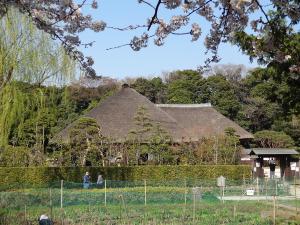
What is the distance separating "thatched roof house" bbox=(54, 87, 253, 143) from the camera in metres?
25.6

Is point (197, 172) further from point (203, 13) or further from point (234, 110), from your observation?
point (203, 13)

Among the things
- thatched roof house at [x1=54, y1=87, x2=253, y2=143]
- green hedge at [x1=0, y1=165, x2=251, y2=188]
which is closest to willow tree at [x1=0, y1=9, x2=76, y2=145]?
green hedge at [x1=0, y1=165, x2=251, y2=188]

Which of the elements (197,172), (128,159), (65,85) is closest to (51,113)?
(65,85)

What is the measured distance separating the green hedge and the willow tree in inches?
140

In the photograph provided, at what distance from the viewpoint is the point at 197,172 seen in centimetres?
2158

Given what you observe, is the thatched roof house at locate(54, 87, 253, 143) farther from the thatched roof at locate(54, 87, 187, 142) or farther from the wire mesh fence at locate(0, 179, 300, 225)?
the wire mesh fence at locate(0, 179, 300, 225)

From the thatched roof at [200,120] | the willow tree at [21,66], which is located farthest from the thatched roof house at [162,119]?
the willow tree at [21,66]

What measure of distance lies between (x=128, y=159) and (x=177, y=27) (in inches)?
771

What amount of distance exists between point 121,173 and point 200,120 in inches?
377

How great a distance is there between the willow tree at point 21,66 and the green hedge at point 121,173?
3.55 metres

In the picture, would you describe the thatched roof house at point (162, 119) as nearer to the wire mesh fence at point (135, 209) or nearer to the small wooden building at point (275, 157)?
the small wooden building at point (275, 157)

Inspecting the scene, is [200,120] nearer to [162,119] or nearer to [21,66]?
[162,119]

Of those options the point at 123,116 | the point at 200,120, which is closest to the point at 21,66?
the point at 123,116

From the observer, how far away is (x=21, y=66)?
15000 mm
